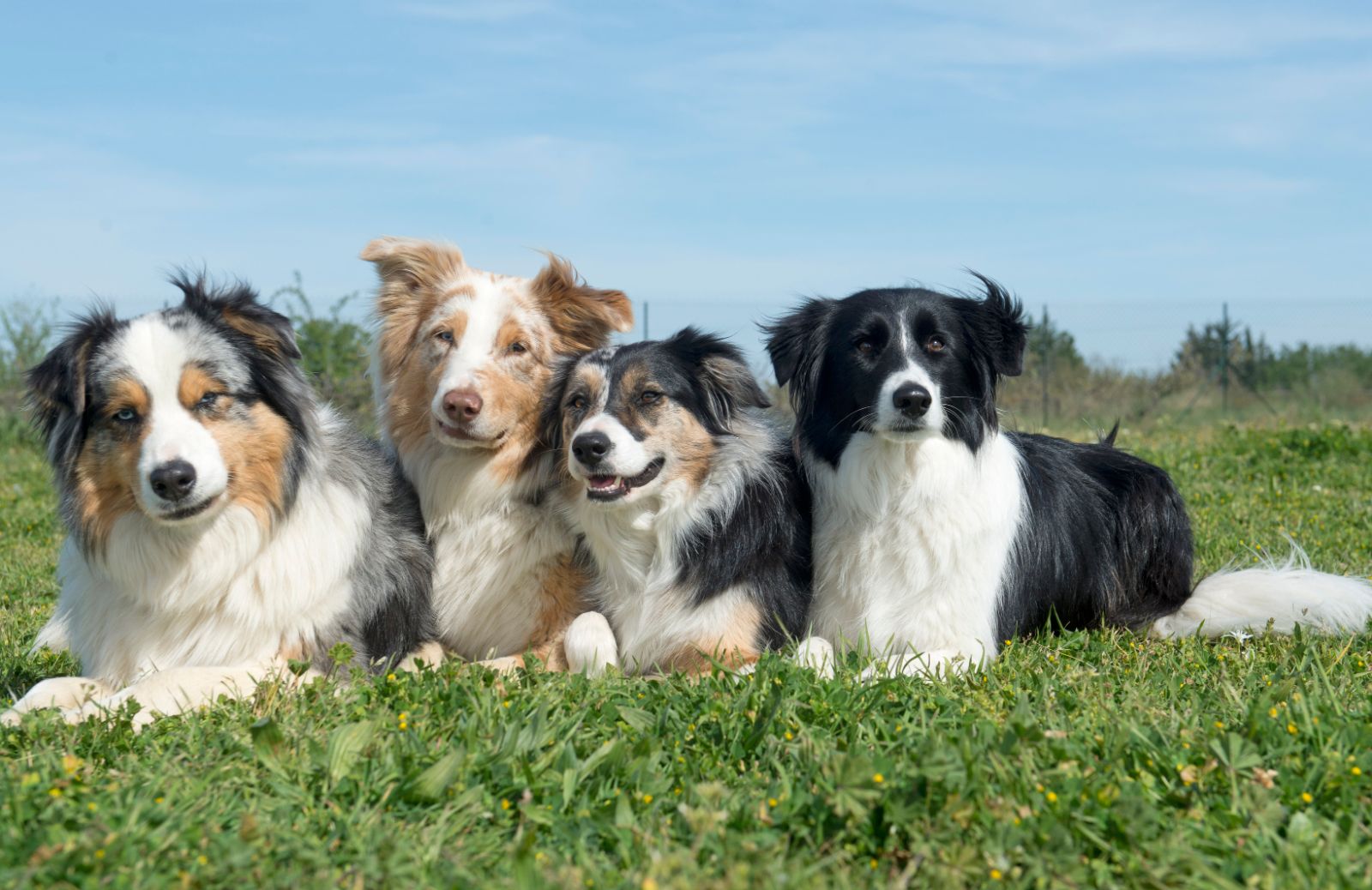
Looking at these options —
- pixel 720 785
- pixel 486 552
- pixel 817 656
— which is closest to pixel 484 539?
pixel 486 552

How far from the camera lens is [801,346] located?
4.77 meters

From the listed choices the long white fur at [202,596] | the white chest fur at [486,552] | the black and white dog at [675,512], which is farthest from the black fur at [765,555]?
the long white fur at [202,596]

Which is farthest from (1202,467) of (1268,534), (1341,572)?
(1341,572)

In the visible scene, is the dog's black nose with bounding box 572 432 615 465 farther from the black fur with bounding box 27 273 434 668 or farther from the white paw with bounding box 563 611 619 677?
the black fur with bounding box 27 273 434 668

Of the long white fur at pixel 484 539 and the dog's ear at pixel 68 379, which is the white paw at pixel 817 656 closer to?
the long white fur at pixel 484 539

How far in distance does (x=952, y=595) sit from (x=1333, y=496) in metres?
6.02

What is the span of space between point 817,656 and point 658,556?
82cm

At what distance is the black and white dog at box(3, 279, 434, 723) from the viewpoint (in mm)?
3945

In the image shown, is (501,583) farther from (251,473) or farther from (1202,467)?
(1202,467)

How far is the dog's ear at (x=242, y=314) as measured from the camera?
4.23m

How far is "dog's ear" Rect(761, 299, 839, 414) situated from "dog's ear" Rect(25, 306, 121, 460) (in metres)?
2.62

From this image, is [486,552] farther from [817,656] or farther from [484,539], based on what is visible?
[817,656]

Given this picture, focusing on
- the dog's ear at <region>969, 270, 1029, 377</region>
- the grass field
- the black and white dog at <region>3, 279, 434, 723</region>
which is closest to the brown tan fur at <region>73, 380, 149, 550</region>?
the black and white dog at <region>3, 279, 434, 723</region>

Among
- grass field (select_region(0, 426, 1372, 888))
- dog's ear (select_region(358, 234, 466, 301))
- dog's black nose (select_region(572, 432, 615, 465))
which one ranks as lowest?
grass field (select_region(0, 426, 1372, 888))
